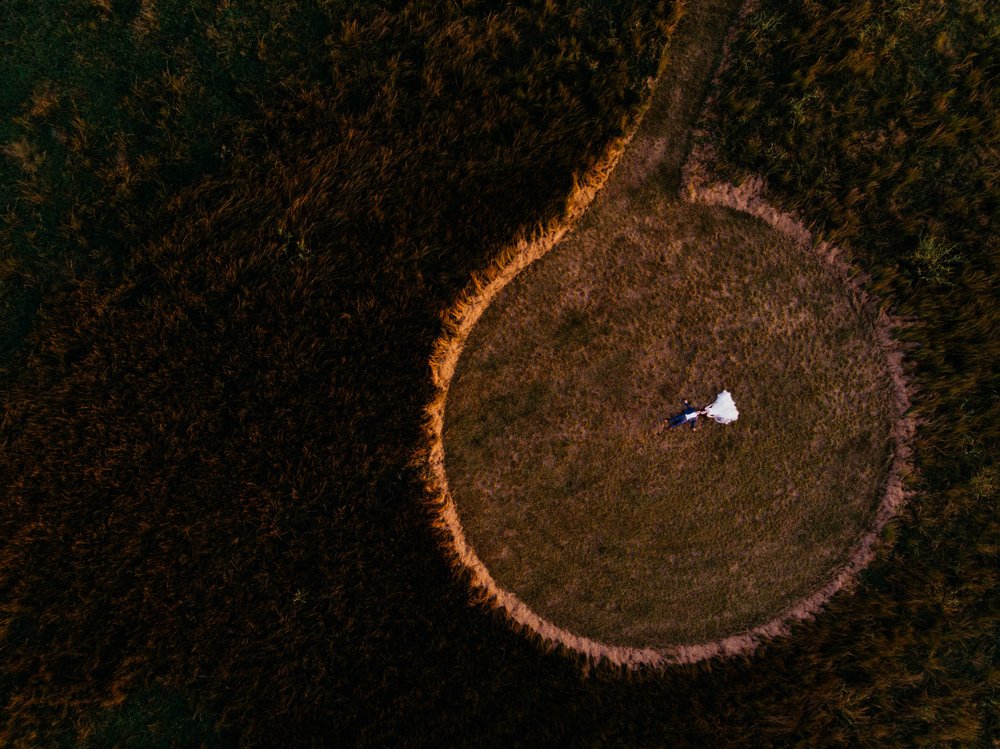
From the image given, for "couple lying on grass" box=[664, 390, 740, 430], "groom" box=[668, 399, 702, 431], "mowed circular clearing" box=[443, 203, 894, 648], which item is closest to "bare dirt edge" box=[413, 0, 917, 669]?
"mowed circular clearing" box=[443, 203, 894, 648]

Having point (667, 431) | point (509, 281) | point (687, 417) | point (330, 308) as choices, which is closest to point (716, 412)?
point (687, 417)

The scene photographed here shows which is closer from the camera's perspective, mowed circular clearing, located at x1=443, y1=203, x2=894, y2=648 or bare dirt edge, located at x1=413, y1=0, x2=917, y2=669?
bare dirt edge, located at x1=413, y1=0, x2=917, y2=669

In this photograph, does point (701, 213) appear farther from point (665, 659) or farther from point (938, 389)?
point (665, 659)

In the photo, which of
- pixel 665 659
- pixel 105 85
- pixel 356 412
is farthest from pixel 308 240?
pixel 665 659

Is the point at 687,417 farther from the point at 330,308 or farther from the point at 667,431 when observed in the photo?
the point at 330,308

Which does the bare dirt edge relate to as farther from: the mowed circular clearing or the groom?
the groom

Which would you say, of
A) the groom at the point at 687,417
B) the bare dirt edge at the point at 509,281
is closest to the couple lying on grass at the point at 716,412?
the groom at the point at 687,417

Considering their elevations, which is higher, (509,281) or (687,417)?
(509,281)
